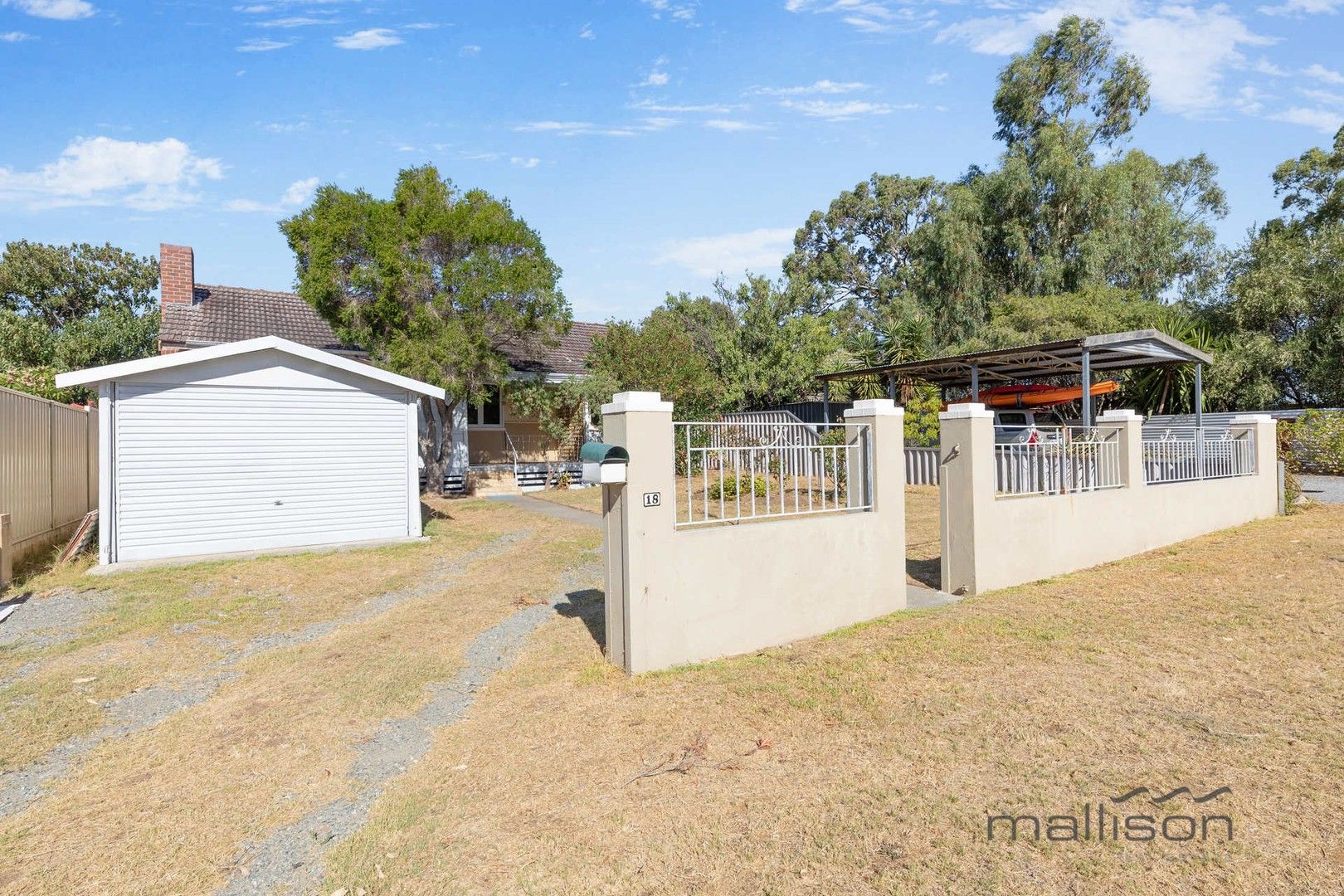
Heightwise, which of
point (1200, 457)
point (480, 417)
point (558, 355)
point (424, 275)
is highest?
point (424, 275)

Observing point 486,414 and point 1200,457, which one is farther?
point 486,414

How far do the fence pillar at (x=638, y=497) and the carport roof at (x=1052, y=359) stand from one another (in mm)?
11441

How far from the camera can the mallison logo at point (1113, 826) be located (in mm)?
2922

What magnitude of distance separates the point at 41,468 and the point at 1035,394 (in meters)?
20.6

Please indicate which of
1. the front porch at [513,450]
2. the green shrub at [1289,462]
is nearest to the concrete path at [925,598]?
the green shrub at [1289,462]

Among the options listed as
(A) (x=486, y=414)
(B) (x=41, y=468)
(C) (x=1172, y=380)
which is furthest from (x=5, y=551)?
(C) (x=1172, y=380)

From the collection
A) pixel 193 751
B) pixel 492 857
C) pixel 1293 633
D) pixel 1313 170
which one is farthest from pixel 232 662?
pixel 1313 170

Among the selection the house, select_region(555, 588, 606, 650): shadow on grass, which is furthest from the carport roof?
select_region(555, 588, 606, 650): shadow on grass

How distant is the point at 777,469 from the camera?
6.02m

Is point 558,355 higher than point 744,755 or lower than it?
higher

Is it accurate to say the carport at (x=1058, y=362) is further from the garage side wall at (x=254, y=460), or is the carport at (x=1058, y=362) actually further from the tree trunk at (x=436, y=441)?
the garage side wall at (x=254, y=460)

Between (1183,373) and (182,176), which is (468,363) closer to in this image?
(182,176)

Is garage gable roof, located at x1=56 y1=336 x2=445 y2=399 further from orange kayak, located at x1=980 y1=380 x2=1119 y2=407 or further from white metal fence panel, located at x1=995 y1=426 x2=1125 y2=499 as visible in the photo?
orange kayak, located at x1=980 y1=380 x2=1119 y2=407

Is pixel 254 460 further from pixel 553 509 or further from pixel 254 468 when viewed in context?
pixel 553 509
